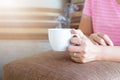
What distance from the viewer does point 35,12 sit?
4.05 ft

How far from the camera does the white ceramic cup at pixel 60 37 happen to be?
598mm

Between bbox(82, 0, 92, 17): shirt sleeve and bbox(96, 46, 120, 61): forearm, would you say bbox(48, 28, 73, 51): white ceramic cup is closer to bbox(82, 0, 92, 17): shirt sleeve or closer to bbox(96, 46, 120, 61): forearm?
bbox(96, 46, 120, 61): forearm

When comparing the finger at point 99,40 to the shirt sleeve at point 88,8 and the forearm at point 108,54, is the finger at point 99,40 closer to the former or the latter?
the forearm at point 108,54

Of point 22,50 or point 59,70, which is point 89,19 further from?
point 59,70

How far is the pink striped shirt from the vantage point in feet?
3.21

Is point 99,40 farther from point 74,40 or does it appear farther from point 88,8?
point 88,8

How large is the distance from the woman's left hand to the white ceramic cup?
0.01 m

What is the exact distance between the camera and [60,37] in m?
0.60

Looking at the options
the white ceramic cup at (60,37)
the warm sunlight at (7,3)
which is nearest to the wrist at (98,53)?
the white ceramic cup at (60,37)

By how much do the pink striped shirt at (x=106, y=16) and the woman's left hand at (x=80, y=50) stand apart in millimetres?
356

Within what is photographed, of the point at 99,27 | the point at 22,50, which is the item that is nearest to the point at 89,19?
the point at 99,27

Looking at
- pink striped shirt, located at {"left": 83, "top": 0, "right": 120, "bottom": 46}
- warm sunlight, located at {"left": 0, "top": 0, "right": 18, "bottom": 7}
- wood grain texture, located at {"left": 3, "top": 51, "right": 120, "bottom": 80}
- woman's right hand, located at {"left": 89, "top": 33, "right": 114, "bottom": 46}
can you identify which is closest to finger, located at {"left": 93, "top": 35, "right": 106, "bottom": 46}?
woman's right hand, located at {"left": 89, "top": 33, "right": 114, "bottom": 46}

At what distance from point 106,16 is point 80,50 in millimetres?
417

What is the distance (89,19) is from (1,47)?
1.54ft
